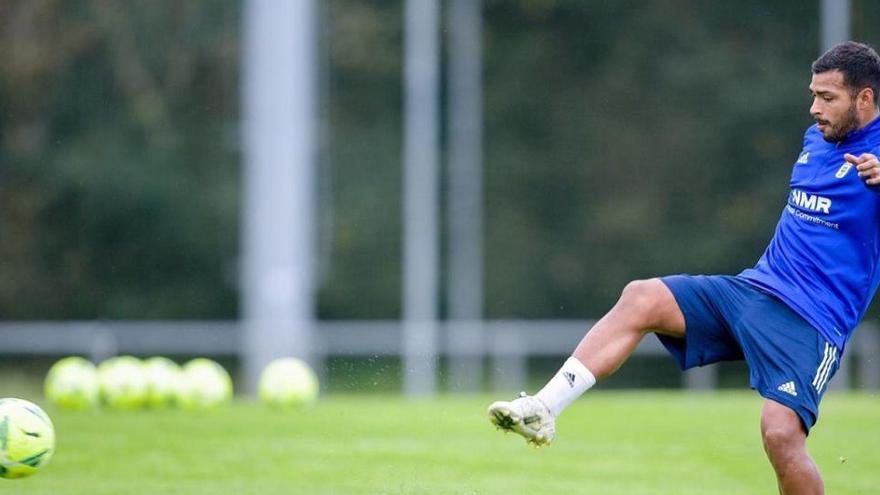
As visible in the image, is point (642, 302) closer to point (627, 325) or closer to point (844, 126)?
point (627, 325)

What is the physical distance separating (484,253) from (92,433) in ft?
38.2

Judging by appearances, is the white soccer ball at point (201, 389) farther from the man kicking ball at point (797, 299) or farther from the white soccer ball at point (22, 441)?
the man kicking ball at point (797, 299)

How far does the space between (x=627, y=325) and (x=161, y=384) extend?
9.37 m

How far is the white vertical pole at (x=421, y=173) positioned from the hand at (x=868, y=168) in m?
14.6

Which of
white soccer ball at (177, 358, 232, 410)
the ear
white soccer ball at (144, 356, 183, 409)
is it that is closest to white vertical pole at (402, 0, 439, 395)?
white soccer ball at (177, 358, 232, 410)

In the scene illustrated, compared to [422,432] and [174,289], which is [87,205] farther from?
[422,432]

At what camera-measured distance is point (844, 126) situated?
20.4 ft

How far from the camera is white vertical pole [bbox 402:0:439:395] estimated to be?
68.0ft

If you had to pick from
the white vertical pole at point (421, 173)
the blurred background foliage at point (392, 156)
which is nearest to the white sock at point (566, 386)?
the white vertical pole at point (421, 173)

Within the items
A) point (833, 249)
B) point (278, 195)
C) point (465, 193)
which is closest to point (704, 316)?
point (833, 249)

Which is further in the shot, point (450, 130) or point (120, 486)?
point (450, 130)

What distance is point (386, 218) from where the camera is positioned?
22844 mm

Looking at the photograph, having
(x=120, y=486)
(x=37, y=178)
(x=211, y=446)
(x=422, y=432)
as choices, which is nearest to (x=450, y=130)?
(x=37, y=178)

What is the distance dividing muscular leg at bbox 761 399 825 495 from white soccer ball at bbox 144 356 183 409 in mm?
9700
